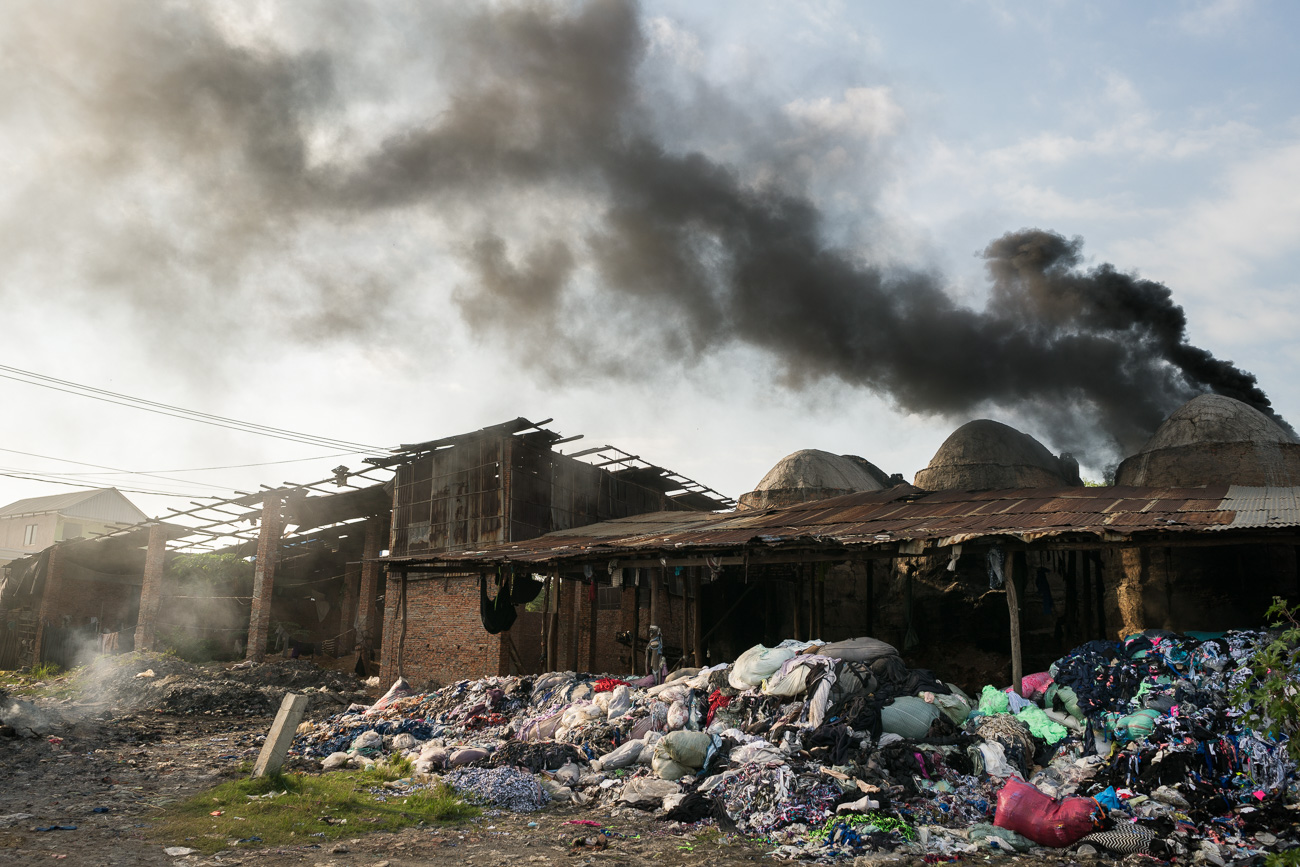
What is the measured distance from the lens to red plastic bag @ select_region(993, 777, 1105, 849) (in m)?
6.16

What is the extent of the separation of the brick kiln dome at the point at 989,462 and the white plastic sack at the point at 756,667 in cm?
1144

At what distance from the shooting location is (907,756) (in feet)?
25.0

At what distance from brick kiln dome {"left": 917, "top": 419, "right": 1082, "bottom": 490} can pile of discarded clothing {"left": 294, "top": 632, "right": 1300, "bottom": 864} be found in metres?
11.5

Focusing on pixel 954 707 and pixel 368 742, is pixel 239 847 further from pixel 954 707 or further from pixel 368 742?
pixel 954 707

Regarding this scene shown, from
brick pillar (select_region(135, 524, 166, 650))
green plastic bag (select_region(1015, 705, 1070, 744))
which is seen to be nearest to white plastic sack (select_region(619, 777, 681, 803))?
green plastic bag (select_region(1015, 705, 1070, 744))

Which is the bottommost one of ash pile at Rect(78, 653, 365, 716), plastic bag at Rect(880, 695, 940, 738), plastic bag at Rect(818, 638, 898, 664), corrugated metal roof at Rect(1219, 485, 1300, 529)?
ash pile at Rect(78, 653, 365, 716)

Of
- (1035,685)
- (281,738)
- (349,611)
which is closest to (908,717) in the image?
(1035,685)

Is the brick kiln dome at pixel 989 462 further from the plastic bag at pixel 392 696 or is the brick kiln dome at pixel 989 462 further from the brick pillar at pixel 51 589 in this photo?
the brick pillar at pixel 51 589

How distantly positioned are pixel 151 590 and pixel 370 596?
7526 mm

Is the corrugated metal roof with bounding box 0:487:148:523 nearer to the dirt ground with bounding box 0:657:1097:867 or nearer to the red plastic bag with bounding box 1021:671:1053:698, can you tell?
the dirt ground with bounding box 0:657:1097:867

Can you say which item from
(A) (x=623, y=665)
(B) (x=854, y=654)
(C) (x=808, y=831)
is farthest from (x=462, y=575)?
(C) (x=808, y=831)

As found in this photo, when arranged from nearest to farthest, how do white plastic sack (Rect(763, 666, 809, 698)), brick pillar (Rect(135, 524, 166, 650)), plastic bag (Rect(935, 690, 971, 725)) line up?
plastic bag (Rect(935, 690, 971, 725))
white plastic sack (Rect(763, 666, 809, 698))
brick pillar (Rect(135, 524, 166, 650))

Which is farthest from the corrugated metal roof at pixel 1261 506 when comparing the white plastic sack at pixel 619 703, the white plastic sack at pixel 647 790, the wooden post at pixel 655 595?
the wooden post at pixel 655 595

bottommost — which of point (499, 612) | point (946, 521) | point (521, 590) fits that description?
point (499, 612)
